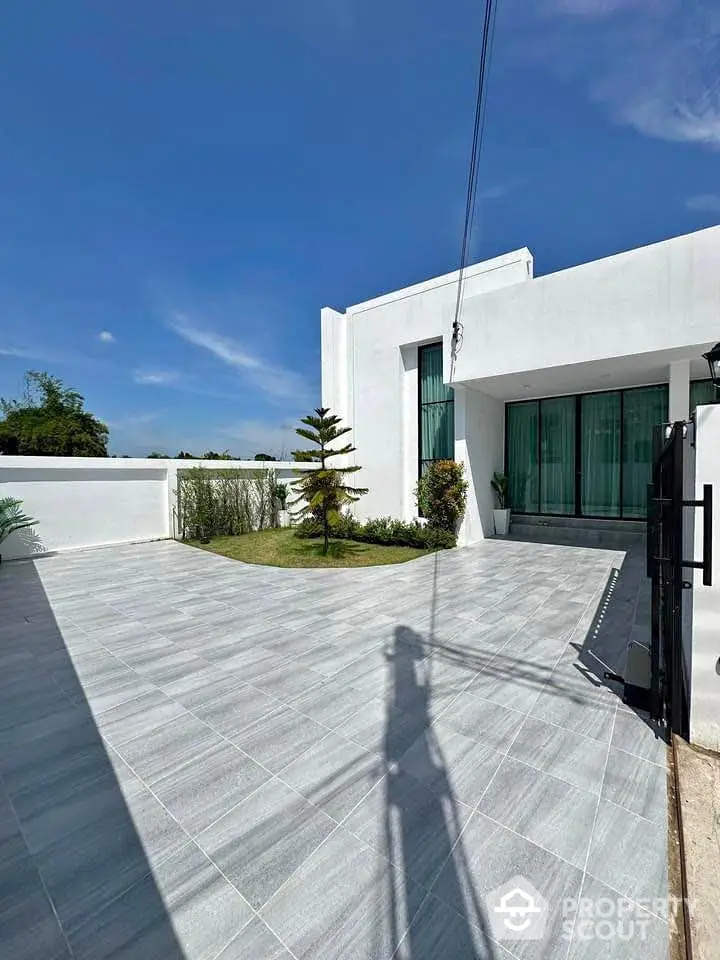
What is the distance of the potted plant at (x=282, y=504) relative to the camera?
12.5 meters

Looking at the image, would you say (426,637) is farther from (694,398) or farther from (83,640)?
(694,398)

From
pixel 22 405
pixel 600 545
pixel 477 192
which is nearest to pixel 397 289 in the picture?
pixel 477 192

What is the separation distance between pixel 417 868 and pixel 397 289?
12.0m

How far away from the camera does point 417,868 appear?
1592 millimetres

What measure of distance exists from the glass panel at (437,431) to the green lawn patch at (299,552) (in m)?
2.81

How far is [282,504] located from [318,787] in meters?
10.8

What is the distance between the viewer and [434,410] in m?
10.6

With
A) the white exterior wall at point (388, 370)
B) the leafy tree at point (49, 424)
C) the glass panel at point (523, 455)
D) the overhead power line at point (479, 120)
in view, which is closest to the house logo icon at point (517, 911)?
the overhead power line at point (479, 120)

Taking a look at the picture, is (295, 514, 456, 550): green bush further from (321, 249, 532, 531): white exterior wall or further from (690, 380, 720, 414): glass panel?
(690, 380, 720, 414): glass panel

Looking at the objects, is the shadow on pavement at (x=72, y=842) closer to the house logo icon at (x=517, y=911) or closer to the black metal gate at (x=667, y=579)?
the house logo icon at (x=517, y=911)

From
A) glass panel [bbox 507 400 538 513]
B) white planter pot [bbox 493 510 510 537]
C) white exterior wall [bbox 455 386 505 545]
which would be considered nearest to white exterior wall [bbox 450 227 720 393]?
white exterior wall [bbox 455 386 505 545]

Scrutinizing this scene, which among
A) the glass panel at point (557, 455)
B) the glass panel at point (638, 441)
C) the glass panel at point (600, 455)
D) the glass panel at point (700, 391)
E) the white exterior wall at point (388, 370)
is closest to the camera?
the glass panel at point (700, 391)

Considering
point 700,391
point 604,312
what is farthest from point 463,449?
point 700,391

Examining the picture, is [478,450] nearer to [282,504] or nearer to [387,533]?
[387,533]
